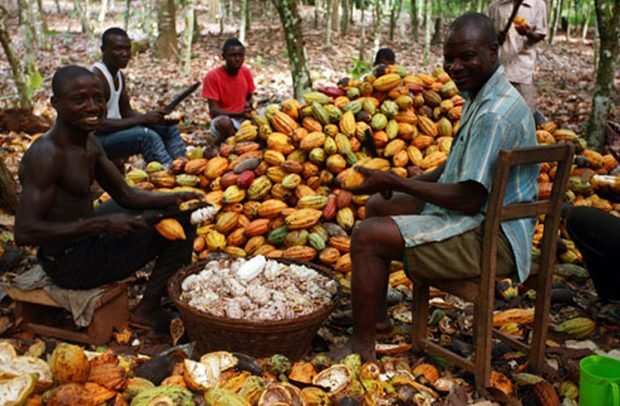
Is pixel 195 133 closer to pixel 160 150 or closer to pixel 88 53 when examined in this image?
pixel 160 150

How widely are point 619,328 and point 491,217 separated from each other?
1605 millimetres

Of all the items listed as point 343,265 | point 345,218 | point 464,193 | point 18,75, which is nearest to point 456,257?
point 464,193

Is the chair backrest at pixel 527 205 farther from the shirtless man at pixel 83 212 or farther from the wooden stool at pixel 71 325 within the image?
the wooden stool at pixel 71 325

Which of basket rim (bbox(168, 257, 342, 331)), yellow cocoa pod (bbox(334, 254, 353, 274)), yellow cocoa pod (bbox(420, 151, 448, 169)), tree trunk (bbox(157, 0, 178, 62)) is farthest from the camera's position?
tree trunk (bbox(157, 0, 178, 62))

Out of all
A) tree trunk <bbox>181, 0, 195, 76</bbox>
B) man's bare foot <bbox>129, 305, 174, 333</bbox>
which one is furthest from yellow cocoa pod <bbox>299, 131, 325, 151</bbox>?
tree trunk <bbox>181, 0, 195, 76</bbox>

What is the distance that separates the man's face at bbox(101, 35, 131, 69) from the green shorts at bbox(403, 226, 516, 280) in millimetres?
3488

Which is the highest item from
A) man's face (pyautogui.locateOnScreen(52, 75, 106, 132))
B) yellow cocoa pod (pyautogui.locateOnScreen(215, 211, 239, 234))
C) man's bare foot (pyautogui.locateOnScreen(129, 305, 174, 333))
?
man's face (pyautogui.locateOnScreen(52, 75, 106, 132))

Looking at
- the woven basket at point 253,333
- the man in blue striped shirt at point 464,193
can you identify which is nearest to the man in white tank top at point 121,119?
the woven basket at point 253,333

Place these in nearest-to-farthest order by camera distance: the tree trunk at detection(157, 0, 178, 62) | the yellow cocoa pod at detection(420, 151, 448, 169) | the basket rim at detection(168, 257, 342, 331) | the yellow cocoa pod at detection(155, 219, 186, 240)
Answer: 1. the basket rim at detection(168, 257, 342, 331)
2. the yellow cocoa pod at detection(155, 219, 186, 240)
3. the yellow cocoa pod at detection(420, 151, 448, 169)
4. the tree trunk at detection(157, 0, 178, 62)

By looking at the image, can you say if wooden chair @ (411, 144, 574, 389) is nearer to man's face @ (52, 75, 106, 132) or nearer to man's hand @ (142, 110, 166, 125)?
man's face @ (52, 75, 106, 132)

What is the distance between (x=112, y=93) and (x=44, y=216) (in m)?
2.54

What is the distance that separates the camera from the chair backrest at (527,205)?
7.91ft

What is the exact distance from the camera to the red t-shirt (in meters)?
6.34

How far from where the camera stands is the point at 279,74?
12.1 m
